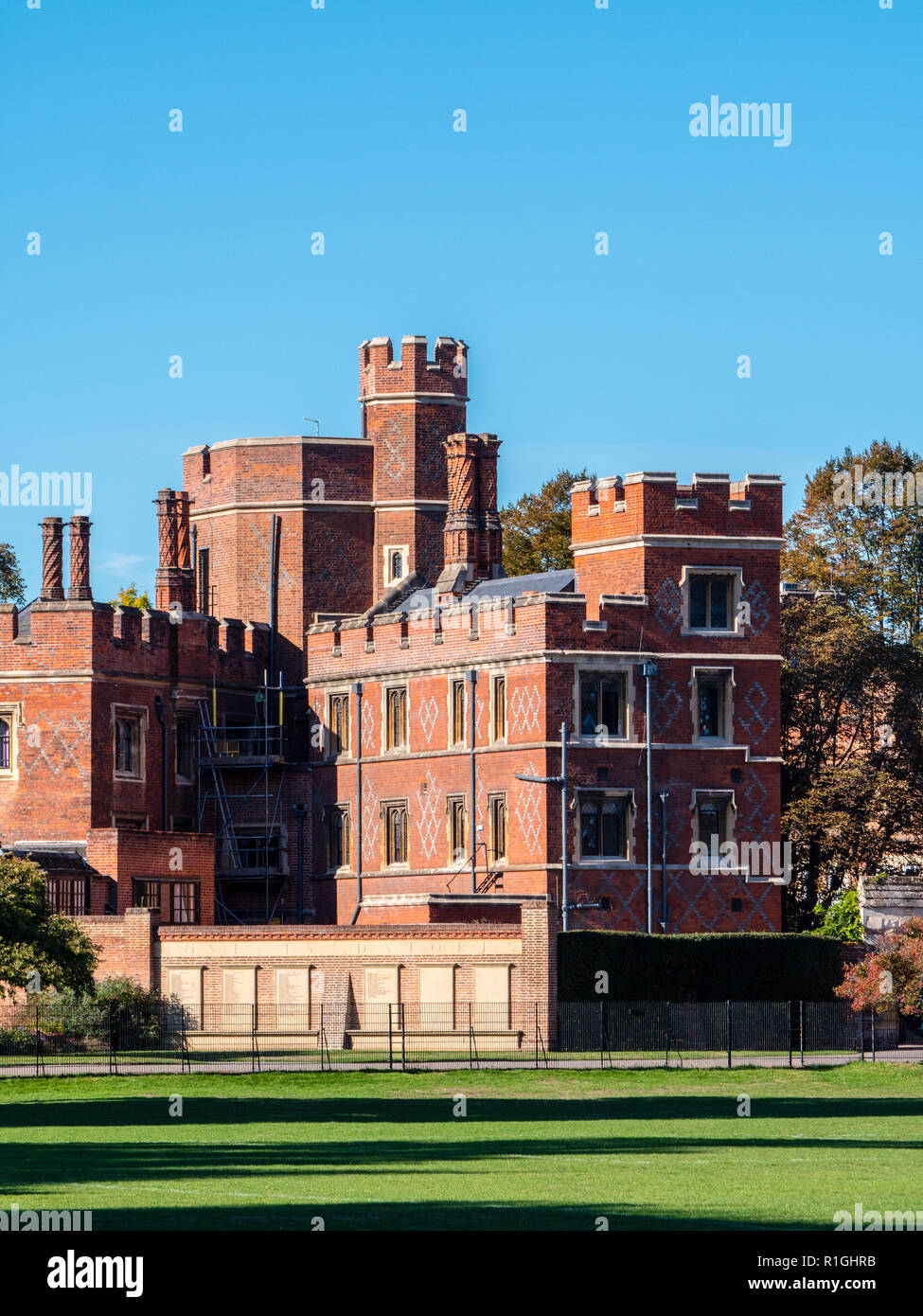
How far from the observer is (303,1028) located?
5931cm

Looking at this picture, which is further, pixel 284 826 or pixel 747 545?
pixel 284 826

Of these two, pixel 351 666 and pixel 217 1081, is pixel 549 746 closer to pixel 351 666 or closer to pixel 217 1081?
pixel 351 666

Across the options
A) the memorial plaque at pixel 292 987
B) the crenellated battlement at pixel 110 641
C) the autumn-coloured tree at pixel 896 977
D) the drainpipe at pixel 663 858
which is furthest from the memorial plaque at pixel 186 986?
the autumn-coloured tree at pixel 896 977

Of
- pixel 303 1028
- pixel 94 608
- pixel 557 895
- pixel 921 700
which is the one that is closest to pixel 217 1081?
pixel 303 1028

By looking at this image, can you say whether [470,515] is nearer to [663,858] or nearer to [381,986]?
[663,858]

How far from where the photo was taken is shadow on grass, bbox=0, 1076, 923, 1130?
119ft

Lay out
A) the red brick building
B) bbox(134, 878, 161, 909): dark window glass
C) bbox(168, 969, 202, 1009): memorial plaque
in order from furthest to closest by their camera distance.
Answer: bbox(134, 878, 161, 909): dark window glass
the red brick building
bbox(168, 969, 202, 1009): memorial plaque

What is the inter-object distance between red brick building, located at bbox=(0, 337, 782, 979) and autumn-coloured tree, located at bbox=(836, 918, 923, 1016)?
28.1ft

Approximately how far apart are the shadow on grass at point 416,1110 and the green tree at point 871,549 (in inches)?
1495

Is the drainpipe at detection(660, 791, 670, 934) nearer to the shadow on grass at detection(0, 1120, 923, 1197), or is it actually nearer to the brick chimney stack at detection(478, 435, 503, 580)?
the brick chimney stack at detection(478, 435, 503, 580)

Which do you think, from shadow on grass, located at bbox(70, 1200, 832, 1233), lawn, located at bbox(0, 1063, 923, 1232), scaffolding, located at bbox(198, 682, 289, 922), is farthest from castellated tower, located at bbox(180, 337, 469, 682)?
shadow on grass, located at bbox(70, 1200, 832, 1233)

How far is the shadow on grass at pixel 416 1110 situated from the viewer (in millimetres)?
36125

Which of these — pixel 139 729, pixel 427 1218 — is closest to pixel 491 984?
pixel 139 729
